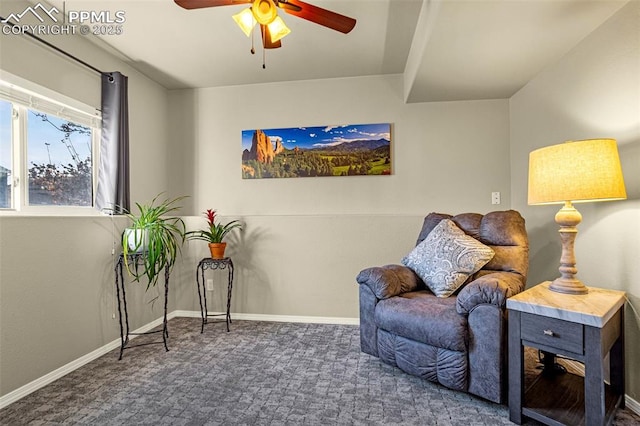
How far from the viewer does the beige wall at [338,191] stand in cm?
304

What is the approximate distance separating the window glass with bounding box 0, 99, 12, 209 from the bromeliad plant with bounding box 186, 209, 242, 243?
1229mm

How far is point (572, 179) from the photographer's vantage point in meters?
1.52

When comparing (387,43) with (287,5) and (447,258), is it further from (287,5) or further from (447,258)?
(447,258)

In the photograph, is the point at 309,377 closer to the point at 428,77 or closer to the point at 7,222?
the point at 7,222

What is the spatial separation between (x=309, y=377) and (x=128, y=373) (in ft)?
4.06

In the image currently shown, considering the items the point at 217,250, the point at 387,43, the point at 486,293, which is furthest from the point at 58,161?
the point at 486,293

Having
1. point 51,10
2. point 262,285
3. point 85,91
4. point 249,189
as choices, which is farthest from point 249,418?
point 51,10

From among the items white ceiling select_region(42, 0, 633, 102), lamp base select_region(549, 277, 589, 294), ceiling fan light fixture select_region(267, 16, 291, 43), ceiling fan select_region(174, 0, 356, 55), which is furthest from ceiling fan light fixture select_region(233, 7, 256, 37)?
lamp base select_region(549, 277, 589, 294)

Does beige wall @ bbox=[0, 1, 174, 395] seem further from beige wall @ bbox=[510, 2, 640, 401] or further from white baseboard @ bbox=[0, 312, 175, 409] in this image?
beige wall @ bbox=[510, 2, 640, 401]

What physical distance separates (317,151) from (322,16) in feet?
5.33

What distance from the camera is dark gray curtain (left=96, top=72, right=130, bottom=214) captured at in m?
2.52

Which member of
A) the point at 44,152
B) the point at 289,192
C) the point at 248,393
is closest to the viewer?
the point at 248,393

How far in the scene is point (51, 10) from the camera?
82.8 inches

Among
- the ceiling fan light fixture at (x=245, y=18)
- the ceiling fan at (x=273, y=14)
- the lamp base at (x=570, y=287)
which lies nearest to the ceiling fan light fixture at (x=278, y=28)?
the ceiling fan at (x=273, y=14)
